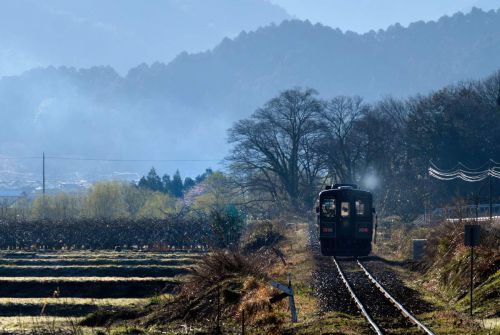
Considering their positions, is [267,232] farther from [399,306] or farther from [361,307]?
[361,307]

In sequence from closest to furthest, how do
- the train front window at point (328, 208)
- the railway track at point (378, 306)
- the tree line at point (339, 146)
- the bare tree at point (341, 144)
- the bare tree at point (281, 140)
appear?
the railway track at point (378, 306)
the train front window at point (328, 208)
the tree line at point (339, 146)
the bare tree at point (281, 140)
the bare tree at point (341, 144)

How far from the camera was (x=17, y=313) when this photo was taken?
99.4 ft

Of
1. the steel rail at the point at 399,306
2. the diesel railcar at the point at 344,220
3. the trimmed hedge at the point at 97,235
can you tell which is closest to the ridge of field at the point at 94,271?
the diesel railcar at the point at 344,220

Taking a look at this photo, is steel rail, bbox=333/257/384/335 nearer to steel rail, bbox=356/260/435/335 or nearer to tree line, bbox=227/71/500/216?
steel rail, bbox=356/260/435/335

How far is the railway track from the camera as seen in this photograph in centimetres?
1736

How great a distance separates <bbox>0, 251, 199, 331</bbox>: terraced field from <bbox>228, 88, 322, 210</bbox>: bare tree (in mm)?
26759

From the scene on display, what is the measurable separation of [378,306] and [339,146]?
58980 mm

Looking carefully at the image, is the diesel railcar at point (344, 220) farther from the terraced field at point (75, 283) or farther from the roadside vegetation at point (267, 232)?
the terraced field at point (75, 283)

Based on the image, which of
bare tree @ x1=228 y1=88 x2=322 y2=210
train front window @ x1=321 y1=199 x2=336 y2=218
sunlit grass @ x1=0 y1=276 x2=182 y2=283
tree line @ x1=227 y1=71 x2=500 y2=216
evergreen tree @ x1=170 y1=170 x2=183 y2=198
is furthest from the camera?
evergreen tree @ x1=170 y1=170 x2=183 y2=198

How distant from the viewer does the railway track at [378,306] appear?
17.4m

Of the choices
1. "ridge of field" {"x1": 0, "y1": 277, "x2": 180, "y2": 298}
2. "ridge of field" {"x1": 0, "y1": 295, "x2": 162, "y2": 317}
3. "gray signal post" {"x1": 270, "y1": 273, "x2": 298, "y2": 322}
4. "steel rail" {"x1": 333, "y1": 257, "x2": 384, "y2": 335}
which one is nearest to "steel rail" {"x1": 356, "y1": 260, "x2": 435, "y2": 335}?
"steel rail" {"x1": 333, "y1": 257, "x2": 384, "y2": 335}

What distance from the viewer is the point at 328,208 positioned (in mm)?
40125

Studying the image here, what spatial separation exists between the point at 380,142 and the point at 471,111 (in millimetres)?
11109

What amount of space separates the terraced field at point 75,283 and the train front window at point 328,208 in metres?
6.88
